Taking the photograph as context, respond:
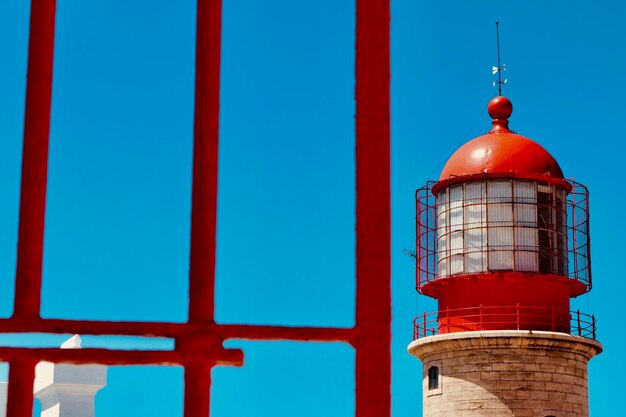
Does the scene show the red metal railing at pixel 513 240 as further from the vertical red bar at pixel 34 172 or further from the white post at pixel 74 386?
the vertical red bar at pixel 34 172

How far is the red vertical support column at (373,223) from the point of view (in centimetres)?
192

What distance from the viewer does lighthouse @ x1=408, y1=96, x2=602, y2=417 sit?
61.4ft

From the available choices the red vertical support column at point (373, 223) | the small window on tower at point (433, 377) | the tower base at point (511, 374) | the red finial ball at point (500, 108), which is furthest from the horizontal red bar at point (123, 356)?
the red finial ball at point (500, 108)

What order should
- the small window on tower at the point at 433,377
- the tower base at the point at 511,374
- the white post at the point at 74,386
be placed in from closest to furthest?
the white post at the point at 74,386 < the tower base at the point at 511,374 < the small window on tower at the point at 433,377

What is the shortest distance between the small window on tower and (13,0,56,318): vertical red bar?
1775 cm

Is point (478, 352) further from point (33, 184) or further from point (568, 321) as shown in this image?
point (33, 184)

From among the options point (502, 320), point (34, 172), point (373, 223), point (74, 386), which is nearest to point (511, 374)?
point (502, 320)

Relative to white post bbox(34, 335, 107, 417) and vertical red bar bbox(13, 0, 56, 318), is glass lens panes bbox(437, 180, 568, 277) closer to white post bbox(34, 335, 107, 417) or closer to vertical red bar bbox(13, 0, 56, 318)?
Result: white post bbox(34, 335, 107, 417)

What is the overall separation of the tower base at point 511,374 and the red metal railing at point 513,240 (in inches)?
48.8

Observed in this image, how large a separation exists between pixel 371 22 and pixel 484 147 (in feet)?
59.2

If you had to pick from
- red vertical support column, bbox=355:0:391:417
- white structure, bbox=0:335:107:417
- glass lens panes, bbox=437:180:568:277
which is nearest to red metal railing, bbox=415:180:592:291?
glass lens panes, bbox=437:180:568:277

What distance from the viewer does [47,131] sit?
77.2 inches

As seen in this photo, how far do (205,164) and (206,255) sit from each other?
0.49 ft

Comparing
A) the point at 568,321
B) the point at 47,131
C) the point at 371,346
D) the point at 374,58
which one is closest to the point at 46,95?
the point at 47,131
